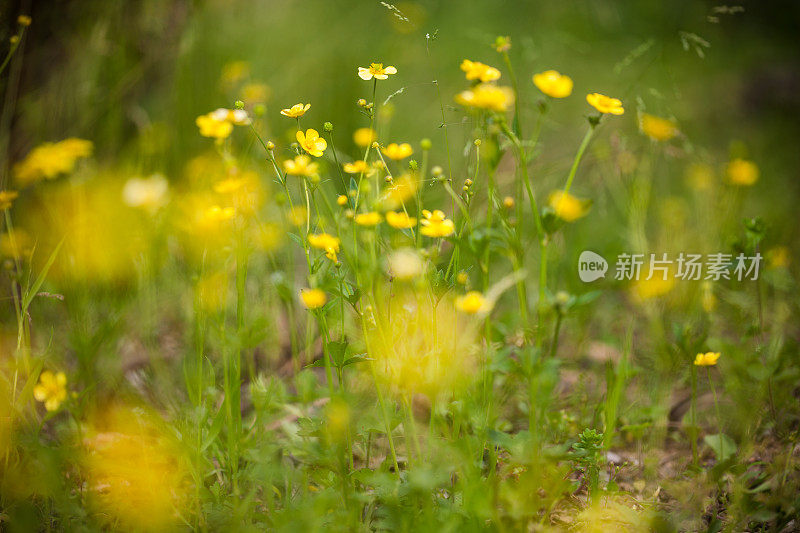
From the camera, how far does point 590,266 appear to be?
5.20 feet

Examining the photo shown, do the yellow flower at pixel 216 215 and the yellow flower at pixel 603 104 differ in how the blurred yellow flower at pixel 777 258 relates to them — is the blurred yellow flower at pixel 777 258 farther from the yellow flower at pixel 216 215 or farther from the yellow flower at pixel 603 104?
the yellow flower at pixel 216 215

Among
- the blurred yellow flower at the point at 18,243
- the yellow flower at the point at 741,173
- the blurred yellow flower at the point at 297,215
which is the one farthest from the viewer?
the yellow flower at the point at 741,173

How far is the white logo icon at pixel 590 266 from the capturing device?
1.57 metres

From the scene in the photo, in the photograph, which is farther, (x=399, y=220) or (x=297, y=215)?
(x=297, y=215)

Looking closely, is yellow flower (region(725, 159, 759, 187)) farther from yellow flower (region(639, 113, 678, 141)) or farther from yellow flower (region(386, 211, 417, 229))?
yellow flower (region(386, 211, 417, 229))

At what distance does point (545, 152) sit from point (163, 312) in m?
1.75

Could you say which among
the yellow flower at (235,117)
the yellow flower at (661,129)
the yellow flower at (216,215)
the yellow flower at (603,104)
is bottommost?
the yellow flower at (661,129)

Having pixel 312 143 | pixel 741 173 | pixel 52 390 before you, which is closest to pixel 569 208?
pixel 312 143

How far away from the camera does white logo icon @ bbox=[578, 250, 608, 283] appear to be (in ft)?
5.16

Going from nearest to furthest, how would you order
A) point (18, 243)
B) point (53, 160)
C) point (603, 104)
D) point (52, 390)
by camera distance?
point (603, 104)
point (52, 390)
point (53, 160)
point (18, 243)

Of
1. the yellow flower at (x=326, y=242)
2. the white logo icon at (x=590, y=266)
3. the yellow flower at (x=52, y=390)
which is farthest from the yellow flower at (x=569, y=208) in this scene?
the yellow flower at (x=52, y=390)

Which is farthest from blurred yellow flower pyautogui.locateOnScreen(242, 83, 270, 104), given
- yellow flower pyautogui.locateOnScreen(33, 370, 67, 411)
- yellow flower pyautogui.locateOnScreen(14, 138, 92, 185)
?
yellow flower pyautogui.locateOnScreen(33, 370, 67, 411)

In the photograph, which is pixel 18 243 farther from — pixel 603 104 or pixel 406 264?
pixel 603 104

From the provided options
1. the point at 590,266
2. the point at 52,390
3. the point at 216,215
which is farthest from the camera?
the point at 590,266
